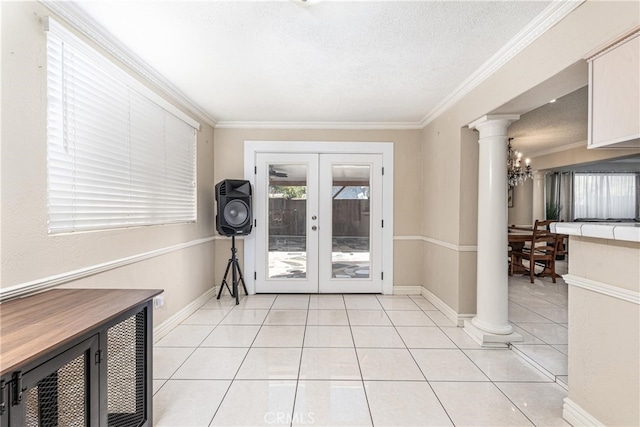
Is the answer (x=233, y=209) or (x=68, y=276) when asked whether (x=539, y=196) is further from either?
(x=68, y=276)

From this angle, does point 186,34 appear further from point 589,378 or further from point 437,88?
point 589,378

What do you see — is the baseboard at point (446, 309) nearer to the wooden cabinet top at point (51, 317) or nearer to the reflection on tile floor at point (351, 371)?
the reflection on tile floor at point (351, 371)

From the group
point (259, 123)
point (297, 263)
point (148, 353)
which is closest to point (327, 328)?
point (297, 263)

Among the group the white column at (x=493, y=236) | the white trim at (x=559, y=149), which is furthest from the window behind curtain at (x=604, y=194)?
the white column at (x=493, y=236)

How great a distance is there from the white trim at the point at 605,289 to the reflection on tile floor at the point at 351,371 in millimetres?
779

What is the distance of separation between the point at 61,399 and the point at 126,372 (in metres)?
0.35

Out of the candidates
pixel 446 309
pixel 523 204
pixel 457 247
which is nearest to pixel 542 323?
pixel 446 309

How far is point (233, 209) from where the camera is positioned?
362cm

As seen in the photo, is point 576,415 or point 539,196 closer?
point 576,415

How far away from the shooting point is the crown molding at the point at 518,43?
1708 millimetres

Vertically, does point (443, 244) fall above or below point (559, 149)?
below

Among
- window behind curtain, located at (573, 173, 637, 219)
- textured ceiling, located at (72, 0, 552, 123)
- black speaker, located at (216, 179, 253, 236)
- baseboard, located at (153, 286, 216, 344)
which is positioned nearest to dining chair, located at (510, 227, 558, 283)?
window behind curtain, located at (573, 173, 637, 219)

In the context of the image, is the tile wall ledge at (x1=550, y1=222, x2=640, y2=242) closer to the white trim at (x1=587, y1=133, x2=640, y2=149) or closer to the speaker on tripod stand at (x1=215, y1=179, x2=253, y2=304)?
the white trim at (x1=587, y1=133, x2=640, y2=149)

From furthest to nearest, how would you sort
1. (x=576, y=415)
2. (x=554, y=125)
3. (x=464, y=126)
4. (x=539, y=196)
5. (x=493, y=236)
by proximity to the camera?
(x=539, y=196) < (x=554, y=125) < (x=464, y=126) < (x=493, y=236) < (x=576, y=415)
